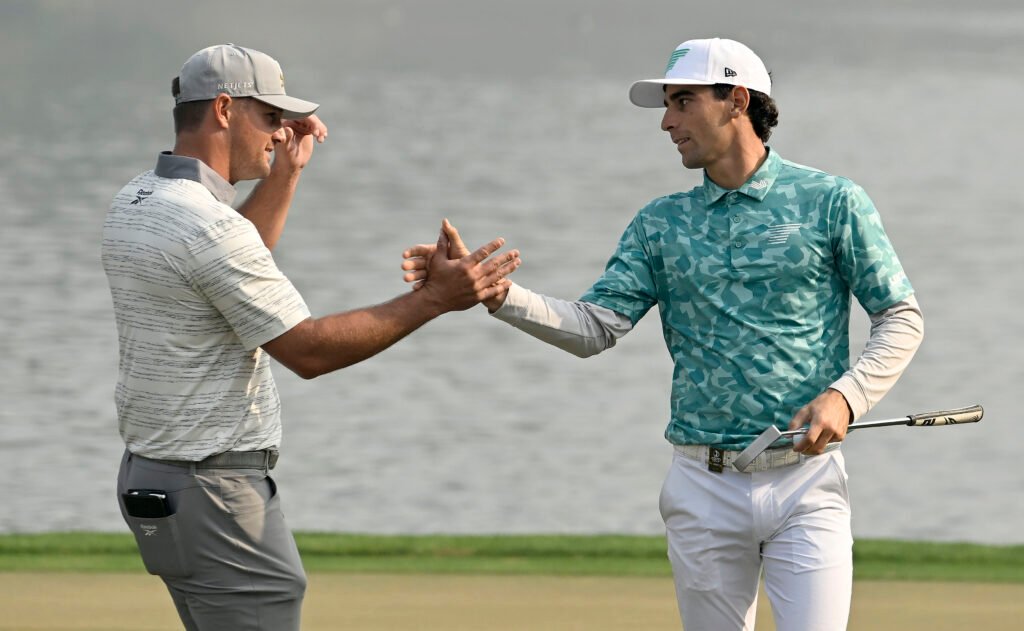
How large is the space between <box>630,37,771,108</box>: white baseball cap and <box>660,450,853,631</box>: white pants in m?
0.77

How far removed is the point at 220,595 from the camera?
10.5 feet

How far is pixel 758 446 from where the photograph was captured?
10.9 feet

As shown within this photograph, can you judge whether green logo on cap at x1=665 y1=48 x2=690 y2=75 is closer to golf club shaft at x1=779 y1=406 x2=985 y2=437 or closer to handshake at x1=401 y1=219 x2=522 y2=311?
handshake at x1=401 y1=219 x2=522 y2=311

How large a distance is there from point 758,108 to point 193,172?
1168mm

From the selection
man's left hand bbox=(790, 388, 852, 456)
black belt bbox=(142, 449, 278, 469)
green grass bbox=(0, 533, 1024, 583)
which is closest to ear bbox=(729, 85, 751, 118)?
man's left hand bbox=(790, 388, 852, 456)

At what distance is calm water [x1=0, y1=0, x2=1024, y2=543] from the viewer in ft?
27.3

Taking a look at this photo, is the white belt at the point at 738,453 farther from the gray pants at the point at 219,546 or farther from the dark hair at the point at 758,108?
the gray pants at the point at 219,546

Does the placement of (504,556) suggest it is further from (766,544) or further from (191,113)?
(191,113)

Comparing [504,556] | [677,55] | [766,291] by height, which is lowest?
[504,556]

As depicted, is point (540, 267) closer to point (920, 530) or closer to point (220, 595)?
point (920, 530)

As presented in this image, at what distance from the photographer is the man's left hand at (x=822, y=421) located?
3.26 m

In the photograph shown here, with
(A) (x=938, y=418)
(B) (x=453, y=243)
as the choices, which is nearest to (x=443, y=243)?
(B) (x=453, y=243)

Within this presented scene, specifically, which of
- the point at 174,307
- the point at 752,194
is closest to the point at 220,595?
the point at 174,307

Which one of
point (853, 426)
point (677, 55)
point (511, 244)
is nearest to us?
point (853, 426)
